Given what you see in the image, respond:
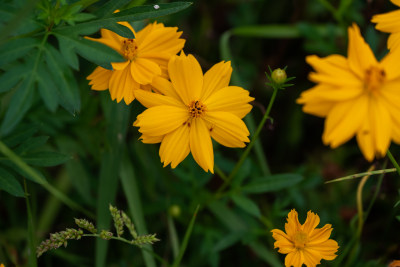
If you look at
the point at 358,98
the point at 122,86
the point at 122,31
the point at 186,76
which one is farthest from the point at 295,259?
the point at 122,31

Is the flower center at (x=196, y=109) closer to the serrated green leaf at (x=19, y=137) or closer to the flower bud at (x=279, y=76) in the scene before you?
the flower bud at (x=279, y=76)

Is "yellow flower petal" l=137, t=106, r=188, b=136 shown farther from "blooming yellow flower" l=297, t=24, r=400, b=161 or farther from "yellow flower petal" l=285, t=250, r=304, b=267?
"yellow flower petal" l=285, t=250, r=304, b=267

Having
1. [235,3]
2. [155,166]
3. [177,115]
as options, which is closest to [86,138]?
[155,166]

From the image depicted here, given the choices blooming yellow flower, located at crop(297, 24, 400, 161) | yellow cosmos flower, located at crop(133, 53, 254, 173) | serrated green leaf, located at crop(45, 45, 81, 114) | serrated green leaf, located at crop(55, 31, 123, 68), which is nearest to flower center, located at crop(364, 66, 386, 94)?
blooming yellow flower, located at crop(297, 24, 400, 161)

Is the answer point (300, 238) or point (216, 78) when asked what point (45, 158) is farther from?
point (300, 238)

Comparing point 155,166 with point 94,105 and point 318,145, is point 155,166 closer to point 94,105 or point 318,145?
point 94,105
